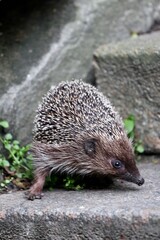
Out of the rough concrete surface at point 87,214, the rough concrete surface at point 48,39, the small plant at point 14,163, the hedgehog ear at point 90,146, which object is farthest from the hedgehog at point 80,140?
the rough concrete surface at point 48,39

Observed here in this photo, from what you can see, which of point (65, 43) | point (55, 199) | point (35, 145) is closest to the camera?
point (55, 199)

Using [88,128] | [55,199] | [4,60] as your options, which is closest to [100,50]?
[4,60]

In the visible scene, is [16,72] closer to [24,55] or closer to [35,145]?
[24,55]

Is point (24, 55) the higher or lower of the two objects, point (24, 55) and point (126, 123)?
the higher

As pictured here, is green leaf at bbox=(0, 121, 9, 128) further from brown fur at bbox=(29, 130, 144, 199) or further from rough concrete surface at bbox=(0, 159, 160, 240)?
rough concrete surface at bbox=(0, 159, 160, 240)

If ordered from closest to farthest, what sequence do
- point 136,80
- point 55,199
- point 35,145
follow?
point 55,199, point 35,145, point 136,80

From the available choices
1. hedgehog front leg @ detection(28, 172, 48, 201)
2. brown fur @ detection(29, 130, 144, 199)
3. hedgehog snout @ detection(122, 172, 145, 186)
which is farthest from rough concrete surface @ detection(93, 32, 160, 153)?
hedgehog front leg @ detection(28, 172, 48, 201)

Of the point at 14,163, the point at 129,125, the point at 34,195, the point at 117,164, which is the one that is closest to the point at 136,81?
the point at 129,125

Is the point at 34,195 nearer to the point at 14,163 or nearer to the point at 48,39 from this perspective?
the point at 14,163
